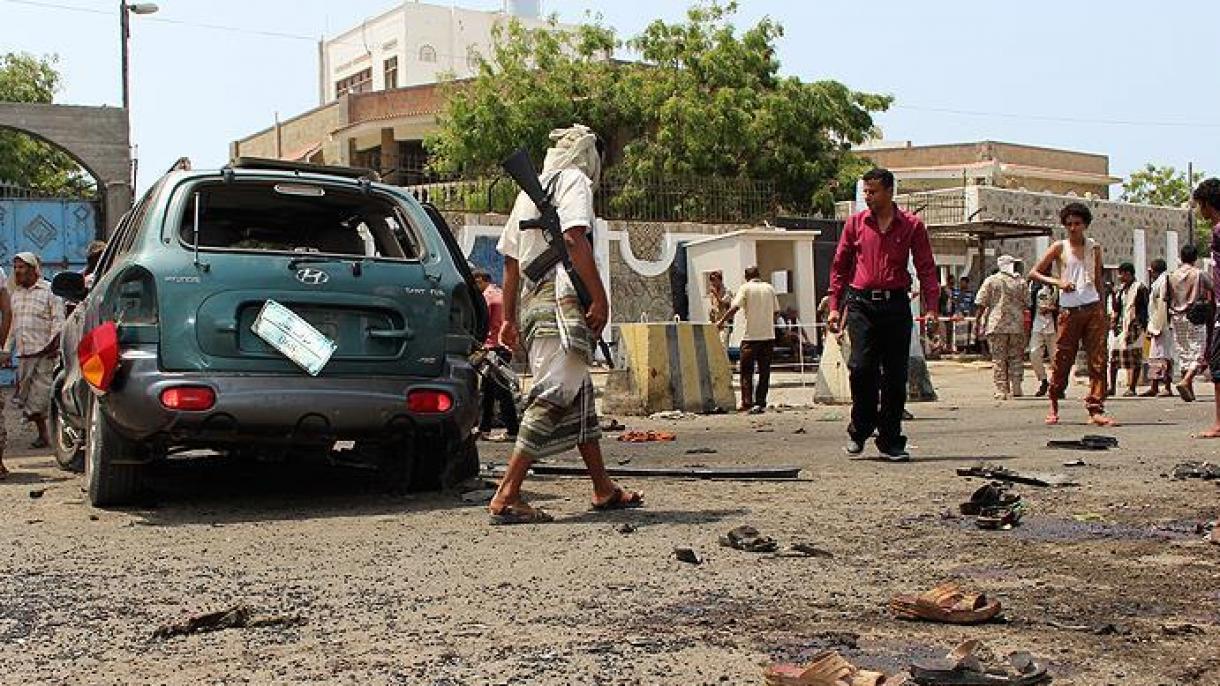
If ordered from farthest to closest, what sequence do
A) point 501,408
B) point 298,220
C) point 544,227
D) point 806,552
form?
point 501,408 → point 298,220 → point 544,227 → point 806,552

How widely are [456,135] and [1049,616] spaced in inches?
1450

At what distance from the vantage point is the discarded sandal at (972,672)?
128 inches

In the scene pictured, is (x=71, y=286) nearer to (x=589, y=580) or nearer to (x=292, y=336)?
(x=292, y=336)

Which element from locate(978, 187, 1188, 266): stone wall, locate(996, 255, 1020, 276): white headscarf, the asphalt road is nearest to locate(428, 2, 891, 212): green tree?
locate(978, 187, 1188, 266): stone wall

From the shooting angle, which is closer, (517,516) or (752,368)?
(517,516)

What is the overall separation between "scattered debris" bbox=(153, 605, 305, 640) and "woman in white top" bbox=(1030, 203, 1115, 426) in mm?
8441

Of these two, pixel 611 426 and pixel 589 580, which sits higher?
pixel 589 580

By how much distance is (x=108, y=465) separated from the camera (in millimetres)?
6801

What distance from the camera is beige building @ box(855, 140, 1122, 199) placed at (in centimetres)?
5853

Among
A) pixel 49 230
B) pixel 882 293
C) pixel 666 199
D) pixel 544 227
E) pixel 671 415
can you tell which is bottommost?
pixel 671 415

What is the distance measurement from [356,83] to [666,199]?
43.7 metres

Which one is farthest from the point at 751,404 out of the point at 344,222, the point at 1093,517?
the point at 1093,517

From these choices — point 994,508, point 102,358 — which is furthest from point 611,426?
point 994,508

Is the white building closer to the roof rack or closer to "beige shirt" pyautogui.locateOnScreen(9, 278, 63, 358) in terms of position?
"beige shirt" pyautogui.locateOnScreen(9, 278, 63, 358)
